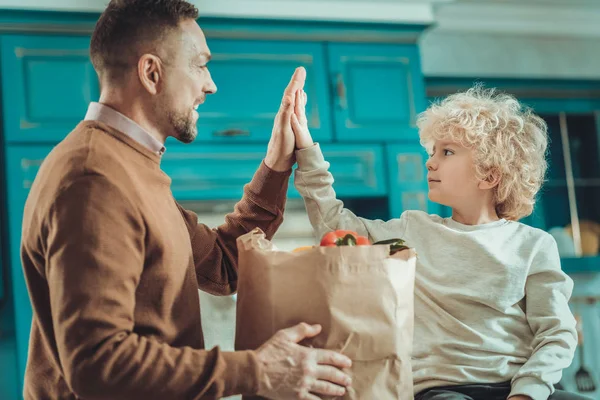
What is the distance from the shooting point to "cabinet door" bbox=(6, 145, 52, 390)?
3.05 meters

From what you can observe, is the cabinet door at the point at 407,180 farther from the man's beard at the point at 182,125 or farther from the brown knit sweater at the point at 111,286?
the brown knit sweater at the point at 111,286

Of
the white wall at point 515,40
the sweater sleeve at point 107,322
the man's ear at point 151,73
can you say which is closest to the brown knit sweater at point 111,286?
the sweater sleeve at point 107,322

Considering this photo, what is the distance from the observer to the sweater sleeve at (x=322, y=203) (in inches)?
65.7

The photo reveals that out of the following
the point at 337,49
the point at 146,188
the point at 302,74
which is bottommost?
the point at 146,188

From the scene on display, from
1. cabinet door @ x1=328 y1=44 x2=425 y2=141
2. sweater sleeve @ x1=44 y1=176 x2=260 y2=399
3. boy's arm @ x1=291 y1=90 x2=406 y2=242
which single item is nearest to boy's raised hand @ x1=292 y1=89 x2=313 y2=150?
boy's arm @ x1=291 y1=90 x2=406 y2=242

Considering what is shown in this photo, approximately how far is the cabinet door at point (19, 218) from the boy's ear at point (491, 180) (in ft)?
6.41

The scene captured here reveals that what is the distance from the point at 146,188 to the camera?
4.30 ft

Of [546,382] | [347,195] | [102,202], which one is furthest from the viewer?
[347,195]

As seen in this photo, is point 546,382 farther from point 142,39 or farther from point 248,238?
point 142,39

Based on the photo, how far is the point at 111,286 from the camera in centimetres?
115

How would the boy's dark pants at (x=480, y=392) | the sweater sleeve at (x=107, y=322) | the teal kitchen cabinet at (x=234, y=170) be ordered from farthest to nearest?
the teal kitchen cabinet at (x=234, y=170) → the boy's dark pants at (x=480, y=392) → the sweater sleeve at (x=107, y=322)

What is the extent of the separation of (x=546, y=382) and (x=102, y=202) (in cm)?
92

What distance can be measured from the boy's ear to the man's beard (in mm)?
724

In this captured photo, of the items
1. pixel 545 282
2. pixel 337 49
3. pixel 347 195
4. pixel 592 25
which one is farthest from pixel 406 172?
pixel 545 282
